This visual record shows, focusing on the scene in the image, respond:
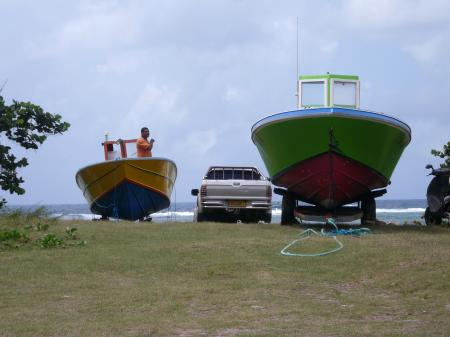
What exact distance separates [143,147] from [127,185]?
1.05 m

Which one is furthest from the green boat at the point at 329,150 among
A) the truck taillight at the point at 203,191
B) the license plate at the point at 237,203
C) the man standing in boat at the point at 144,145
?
the man standing in boat at the point at 144,145

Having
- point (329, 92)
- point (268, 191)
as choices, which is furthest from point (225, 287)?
point (268, 191)

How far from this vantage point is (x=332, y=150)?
573 inches

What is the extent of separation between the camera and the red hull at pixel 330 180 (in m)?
14.8

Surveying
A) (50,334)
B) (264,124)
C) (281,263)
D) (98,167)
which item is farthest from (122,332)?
(98,167)

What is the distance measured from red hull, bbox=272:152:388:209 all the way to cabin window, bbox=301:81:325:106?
1757mm

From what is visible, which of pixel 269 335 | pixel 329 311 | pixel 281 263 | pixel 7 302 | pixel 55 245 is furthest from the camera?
pixel 55 245

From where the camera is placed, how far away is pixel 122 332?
671 cm

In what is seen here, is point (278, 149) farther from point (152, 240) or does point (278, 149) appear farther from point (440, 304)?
point (440, 304)

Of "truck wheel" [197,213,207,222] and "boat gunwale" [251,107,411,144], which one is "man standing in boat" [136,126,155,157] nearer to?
"truck wheel" [197,213,207,222]

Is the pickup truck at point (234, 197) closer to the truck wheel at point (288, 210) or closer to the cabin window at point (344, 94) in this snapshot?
the truck wheel at point (288, 210)

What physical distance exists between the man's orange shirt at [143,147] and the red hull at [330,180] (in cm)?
443

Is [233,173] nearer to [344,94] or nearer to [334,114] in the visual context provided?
[344,94]

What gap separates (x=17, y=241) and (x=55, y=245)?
2.41 feet
